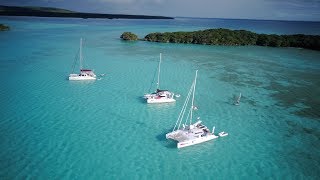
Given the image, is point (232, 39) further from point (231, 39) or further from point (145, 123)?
point (145, 123)

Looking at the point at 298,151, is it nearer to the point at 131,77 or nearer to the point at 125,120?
the point at 125,120

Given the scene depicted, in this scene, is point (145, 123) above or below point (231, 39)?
below

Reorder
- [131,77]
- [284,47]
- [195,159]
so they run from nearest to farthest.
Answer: [195,159]
[131,77]
[284,47]

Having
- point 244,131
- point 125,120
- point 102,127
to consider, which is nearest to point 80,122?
point 102,127

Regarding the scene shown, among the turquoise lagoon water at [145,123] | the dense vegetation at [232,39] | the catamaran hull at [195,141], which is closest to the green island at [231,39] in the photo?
the dense vegetation at [232,39]

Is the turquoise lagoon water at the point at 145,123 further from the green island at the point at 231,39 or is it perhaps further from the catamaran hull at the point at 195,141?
the green island at the point at 231,39

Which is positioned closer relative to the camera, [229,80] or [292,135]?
[292,135]

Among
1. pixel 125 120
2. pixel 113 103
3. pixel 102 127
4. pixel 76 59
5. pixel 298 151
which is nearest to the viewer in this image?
pixel 298 151

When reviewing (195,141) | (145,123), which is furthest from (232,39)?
(195,141)

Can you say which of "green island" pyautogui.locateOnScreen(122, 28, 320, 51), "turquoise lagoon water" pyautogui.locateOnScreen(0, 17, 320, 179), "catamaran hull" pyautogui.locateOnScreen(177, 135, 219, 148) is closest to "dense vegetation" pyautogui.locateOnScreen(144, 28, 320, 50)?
"green island" pyautogui.locateOnScreen(122, 28, 320, 51)
